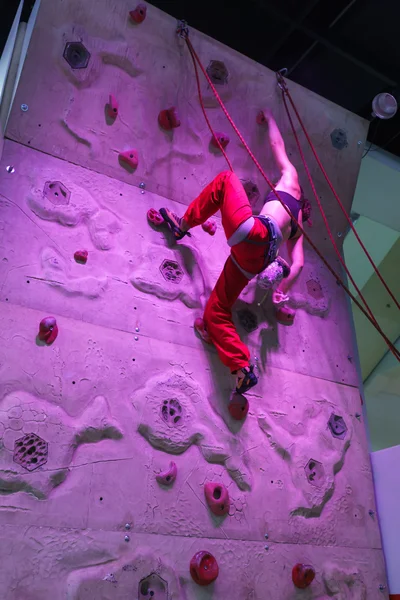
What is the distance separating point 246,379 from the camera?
2.45 m

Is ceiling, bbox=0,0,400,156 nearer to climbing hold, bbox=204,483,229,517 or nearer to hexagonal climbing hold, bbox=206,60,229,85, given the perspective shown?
hexagonal climbing hold, bbox=206,60,229,85

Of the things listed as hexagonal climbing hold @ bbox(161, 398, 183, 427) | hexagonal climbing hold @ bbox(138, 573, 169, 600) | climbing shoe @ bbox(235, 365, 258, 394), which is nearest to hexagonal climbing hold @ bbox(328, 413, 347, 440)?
climbing shoe @ bbox(235, 365, 258, 394)

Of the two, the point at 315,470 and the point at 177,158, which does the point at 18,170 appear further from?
the point at 315,470

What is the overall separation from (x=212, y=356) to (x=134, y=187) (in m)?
0.85

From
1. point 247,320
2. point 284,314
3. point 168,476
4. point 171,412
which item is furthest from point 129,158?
point 168,476

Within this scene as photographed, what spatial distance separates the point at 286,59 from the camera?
3.52 meters

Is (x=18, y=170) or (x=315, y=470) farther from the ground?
(x=18, y=170)

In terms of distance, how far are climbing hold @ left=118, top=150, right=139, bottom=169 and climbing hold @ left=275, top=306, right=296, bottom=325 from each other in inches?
38.8

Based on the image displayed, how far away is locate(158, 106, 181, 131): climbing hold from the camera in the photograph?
113 inches

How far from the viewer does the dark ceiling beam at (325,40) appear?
3.27 metres

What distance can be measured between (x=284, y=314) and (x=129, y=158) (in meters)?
1.06

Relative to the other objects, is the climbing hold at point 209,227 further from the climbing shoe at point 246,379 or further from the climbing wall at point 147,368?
the climbing shoe at point 246,379

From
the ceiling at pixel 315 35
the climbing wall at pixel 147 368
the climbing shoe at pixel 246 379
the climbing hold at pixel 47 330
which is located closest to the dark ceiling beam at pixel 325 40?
the ceiling at pixel 315 35

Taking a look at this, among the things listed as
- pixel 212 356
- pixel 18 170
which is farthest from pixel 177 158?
pixel 212 356
